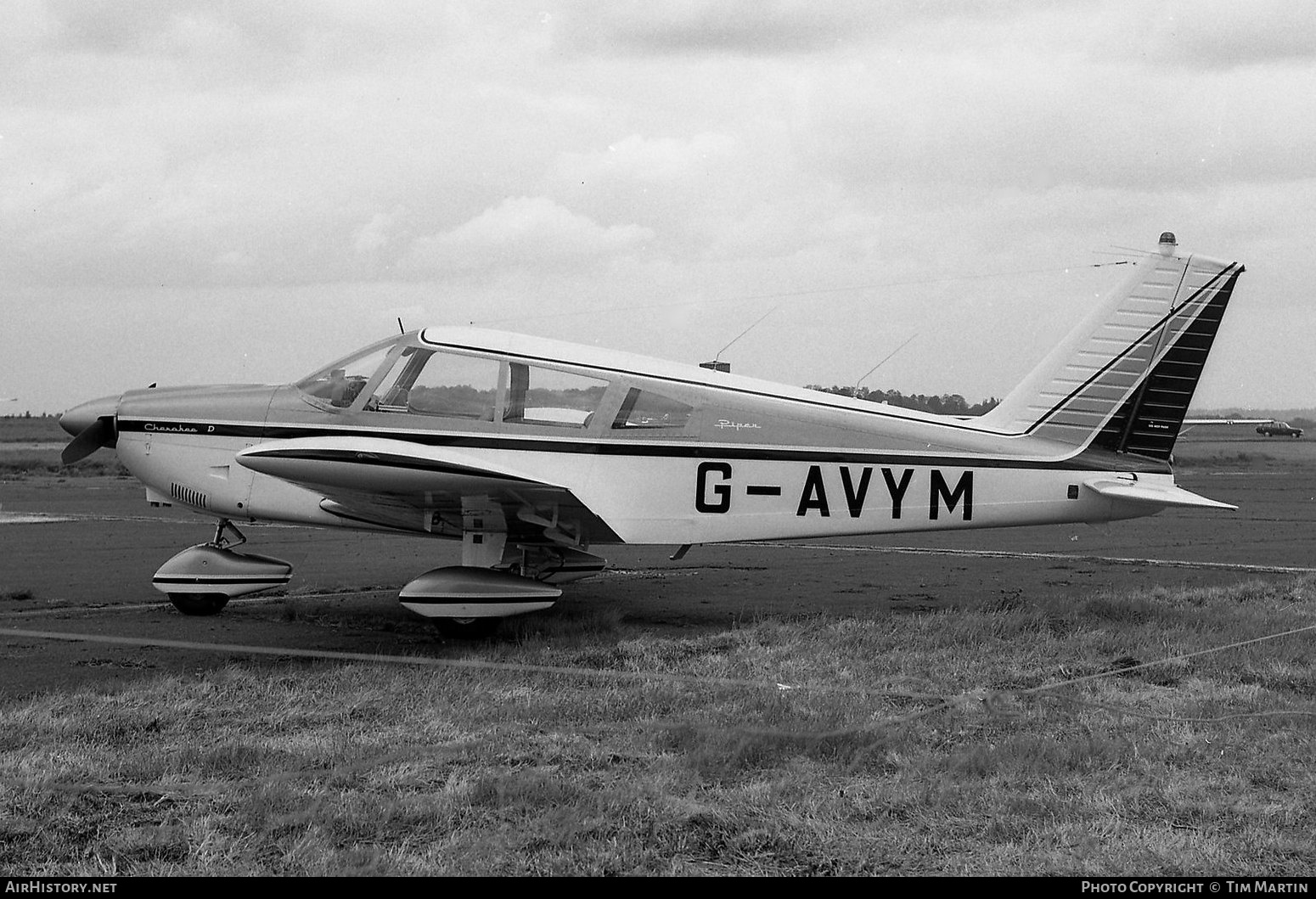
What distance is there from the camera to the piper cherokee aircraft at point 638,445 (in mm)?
8734

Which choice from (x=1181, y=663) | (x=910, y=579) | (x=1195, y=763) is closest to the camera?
(x=1195, y=763)

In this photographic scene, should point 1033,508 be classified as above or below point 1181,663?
above

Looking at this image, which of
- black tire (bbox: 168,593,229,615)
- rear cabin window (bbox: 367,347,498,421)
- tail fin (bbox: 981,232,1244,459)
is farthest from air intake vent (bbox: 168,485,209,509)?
tail fin (bbox: 981,232,1244,459)

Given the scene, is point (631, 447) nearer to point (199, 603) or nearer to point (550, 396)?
point (550, 396)

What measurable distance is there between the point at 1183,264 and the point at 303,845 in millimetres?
8069

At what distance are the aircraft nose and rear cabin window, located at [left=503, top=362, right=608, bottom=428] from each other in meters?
3.40

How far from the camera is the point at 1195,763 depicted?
17.7 ft

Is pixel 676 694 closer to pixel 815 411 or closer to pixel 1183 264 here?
pixel 815 411

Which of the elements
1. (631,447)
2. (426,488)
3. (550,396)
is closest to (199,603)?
(426,488)

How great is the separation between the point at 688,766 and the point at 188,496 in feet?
18.9

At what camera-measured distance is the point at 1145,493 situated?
29.8 ft

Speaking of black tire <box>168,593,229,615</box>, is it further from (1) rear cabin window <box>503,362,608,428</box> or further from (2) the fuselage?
(1) rear cabin window <box>503,362,608,428</box>

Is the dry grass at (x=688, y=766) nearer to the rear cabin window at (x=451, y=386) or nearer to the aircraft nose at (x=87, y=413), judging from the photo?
the rear cabin window at (x=451, y=386)

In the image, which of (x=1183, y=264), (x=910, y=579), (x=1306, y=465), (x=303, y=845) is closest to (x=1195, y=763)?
(x=303, y=845)
